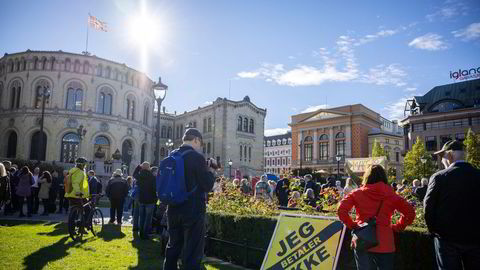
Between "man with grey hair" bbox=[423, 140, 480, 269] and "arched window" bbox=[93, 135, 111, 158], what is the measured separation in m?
41.5

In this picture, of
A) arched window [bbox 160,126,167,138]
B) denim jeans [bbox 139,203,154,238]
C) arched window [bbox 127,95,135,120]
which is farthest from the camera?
arched window [bbox 160,126,167,138]

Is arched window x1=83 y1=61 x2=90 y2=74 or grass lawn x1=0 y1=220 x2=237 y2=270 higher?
arched window x1=83 y1=61 x2=90 y2=74

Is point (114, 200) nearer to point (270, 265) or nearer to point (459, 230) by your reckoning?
point (270, 265)

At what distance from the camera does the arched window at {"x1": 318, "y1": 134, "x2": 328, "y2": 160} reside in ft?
203

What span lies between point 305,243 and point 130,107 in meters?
44.1

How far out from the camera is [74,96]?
40969 mm

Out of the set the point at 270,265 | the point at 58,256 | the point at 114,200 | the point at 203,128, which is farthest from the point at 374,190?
the point at 203,128

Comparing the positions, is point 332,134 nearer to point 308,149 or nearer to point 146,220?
point 308,149

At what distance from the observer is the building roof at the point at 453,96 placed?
4997 cm

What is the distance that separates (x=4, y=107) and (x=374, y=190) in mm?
48285

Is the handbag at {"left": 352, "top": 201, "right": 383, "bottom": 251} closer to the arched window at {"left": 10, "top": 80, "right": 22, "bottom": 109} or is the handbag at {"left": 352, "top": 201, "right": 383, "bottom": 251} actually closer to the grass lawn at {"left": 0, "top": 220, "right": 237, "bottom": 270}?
the grass lawn at {"left": 0, "top": 220, "right": 237, "bottom": 270}

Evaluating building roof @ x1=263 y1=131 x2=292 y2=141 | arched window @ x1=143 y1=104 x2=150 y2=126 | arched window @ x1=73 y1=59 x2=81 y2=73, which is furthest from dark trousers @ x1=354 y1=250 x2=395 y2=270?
building roof @ x1=263 y1=131 x2=292 y2=141

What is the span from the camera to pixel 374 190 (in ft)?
13.1

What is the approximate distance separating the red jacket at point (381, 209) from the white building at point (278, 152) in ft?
323
